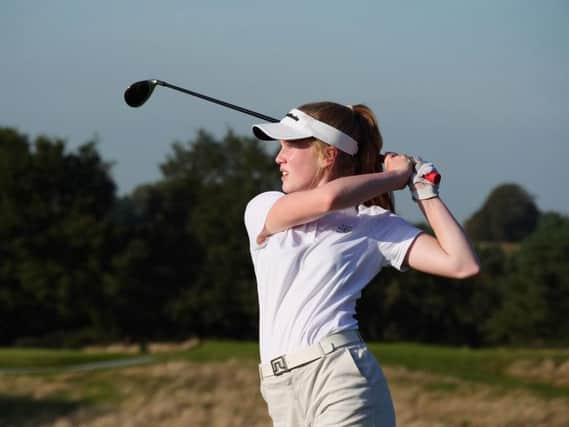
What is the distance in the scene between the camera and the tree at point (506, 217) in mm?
87250

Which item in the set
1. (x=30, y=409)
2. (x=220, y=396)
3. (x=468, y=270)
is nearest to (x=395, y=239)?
(x=468, y=270)

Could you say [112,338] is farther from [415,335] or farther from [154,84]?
[154,84]

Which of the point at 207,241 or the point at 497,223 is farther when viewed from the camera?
the point at 497,223

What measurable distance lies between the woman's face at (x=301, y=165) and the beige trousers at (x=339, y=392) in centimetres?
53

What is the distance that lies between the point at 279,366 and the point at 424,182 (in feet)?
2.29

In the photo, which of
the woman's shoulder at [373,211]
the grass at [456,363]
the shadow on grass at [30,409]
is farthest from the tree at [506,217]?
the woman's shoulder at [373,211]

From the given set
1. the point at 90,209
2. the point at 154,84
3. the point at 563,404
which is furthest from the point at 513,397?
the point at 90,209

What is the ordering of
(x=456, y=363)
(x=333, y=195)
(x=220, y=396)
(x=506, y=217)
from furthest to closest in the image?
1. (x=506, y=217)
2. (x=456, y=363)
3. (x=220, y=396)
4. (x=333, y=195)

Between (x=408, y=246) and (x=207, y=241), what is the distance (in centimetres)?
5684

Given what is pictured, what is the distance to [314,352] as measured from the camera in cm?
350

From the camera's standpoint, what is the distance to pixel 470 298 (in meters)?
59.3

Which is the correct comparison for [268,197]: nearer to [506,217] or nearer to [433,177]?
[433,177]

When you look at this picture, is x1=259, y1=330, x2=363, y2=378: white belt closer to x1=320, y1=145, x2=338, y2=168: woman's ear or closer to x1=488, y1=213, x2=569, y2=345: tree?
x1=320, y1=145, x2=338, y2=168: woman's ear

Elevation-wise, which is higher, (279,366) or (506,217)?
(506,217)
